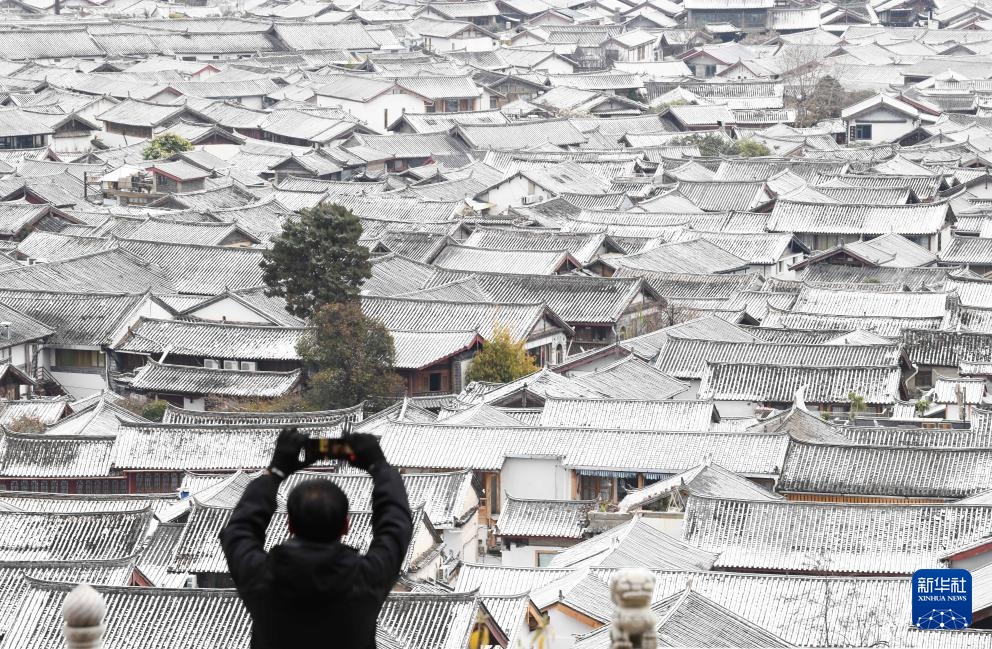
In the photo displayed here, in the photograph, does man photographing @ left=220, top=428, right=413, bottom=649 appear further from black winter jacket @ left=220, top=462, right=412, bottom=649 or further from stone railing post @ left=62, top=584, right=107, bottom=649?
stone railing post @ left=62, top=584, right=107, bottom=649

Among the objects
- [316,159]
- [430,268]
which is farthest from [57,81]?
[430,268]

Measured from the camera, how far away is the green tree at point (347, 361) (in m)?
32.9

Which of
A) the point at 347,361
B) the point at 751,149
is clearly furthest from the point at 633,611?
the point at 751,149

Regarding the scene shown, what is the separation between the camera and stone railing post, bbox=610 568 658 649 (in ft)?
18.9

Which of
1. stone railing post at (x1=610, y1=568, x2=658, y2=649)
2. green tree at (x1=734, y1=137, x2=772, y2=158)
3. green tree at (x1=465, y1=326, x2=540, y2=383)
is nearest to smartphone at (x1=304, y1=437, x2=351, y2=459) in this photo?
stone railing post at (x1=610, y1=568, x2=658, y2=649)

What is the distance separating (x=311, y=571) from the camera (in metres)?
5.58

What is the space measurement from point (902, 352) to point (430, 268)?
43.7 ft

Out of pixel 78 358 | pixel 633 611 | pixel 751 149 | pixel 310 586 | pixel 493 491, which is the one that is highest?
pixel 310 586

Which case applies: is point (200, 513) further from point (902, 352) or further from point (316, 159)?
point (316, 159)

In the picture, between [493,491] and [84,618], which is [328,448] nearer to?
[84,618]

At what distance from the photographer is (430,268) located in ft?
143

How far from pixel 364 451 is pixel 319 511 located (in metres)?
0.33

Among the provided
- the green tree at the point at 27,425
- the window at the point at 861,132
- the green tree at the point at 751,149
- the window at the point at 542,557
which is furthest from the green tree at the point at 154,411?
the window at the point at 861,132

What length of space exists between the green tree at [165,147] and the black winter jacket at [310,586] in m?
55.5
